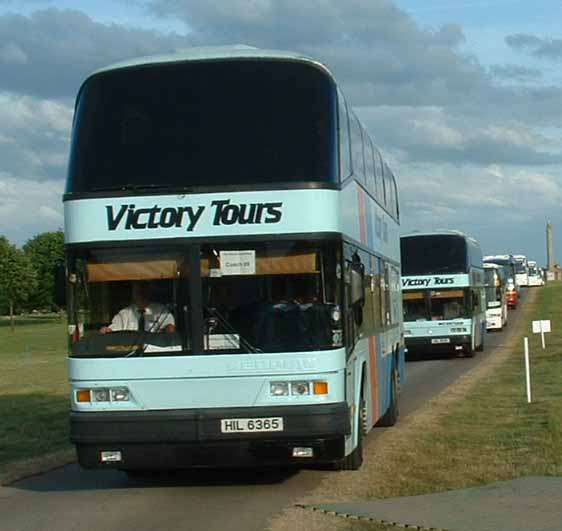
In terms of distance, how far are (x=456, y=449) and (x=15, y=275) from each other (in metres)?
101

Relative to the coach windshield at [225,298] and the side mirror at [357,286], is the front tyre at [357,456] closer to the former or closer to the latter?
the side mirror at [357,286]

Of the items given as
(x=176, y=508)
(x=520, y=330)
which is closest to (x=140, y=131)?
(x=176, y=508)

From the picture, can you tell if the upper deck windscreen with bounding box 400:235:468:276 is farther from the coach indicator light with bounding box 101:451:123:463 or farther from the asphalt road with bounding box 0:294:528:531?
the coach indicator light with bounding box 101:451:123:463

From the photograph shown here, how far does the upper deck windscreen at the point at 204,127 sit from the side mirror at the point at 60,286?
2.63ft

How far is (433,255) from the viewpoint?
37406 mm

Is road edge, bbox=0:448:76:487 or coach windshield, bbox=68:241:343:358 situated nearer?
coach windshield, bbox=68:241:343:358

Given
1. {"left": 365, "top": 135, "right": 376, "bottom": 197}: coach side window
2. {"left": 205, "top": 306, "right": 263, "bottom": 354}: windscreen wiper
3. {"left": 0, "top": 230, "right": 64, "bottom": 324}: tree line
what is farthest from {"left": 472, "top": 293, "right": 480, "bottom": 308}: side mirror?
{"left": 0, "top": 230, "right": 64, "bottom": 324}: tree line

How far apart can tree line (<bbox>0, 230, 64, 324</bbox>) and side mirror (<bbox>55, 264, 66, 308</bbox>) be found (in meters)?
92.7

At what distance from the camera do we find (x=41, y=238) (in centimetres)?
13188

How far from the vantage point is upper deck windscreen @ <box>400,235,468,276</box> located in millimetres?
37062

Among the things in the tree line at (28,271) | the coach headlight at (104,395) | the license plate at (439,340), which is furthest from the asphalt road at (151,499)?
the tree line at (28,271)

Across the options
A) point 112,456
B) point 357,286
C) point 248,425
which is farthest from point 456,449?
point 112,456

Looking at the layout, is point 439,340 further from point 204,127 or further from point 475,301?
point 204,127

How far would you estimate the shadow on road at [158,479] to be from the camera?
13.3 meters
